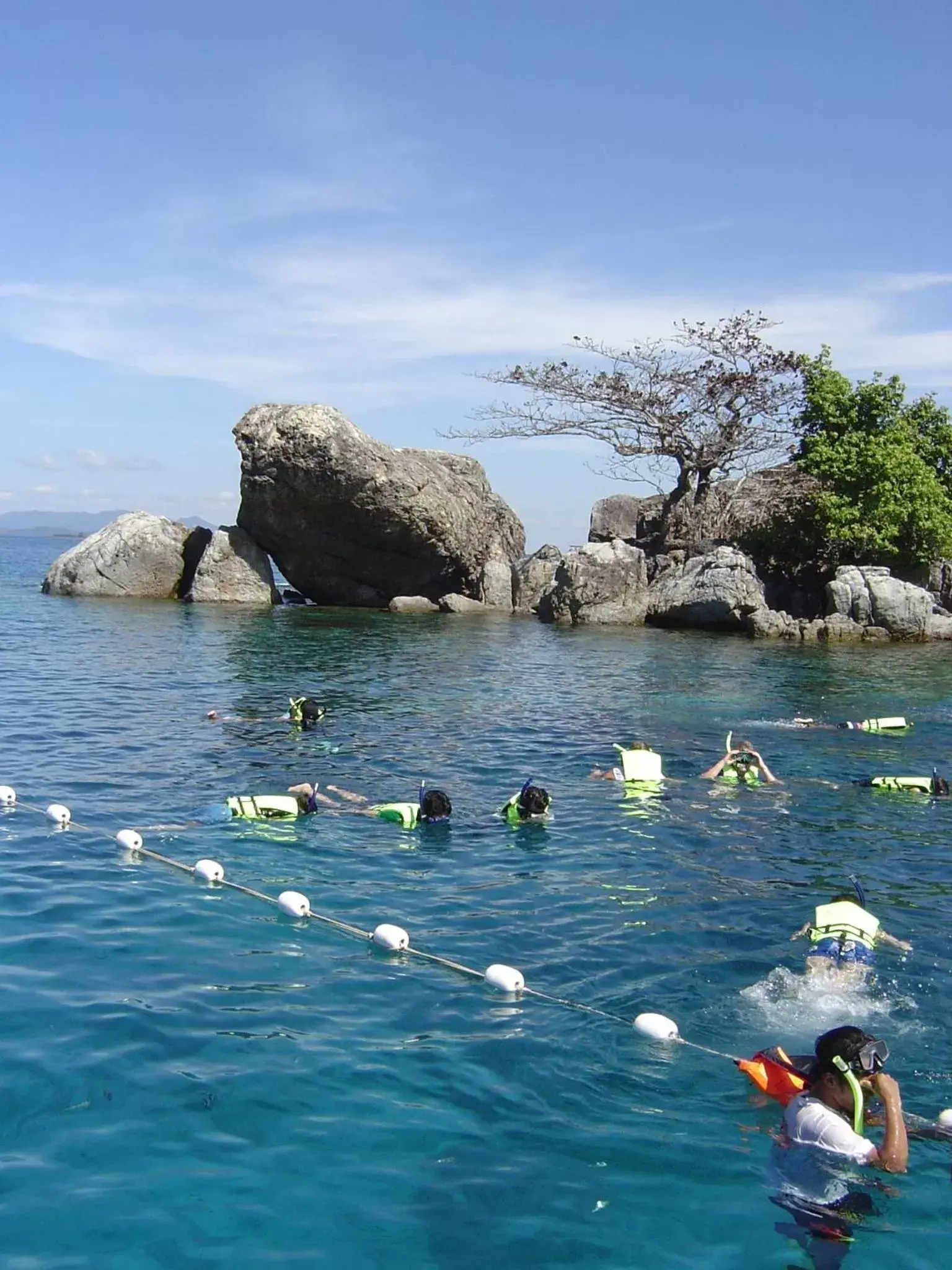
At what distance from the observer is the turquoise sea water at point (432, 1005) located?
6.36 m

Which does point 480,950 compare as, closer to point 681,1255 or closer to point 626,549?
point 681,1255

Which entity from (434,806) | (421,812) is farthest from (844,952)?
(421,812)

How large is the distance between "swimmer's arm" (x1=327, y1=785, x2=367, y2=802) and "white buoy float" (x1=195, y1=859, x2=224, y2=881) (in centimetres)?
386

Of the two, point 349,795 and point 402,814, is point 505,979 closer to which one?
point 402,814

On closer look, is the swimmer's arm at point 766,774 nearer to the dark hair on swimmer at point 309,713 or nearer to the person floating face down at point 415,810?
the person floating face down at point 415,810

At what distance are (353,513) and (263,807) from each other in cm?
2905

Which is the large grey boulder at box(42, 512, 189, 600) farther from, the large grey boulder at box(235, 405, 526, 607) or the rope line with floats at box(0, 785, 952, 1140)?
the rope line with floats at box(0, 785, 952, 1140)

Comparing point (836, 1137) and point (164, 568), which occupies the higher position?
point (164, 568)

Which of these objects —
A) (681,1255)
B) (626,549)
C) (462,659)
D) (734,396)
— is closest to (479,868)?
(681,1255)

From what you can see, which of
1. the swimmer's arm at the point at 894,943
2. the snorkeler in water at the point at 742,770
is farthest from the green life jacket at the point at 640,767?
the swimmer's arm at the point at 894,943

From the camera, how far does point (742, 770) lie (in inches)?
677

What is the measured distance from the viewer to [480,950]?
1016cm

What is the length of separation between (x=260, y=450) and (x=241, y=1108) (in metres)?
36.0

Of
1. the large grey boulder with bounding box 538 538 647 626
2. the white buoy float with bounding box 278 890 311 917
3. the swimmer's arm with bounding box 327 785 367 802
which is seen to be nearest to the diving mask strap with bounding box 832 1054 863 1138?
the white buoy float with bounding box 278 890 311 917
